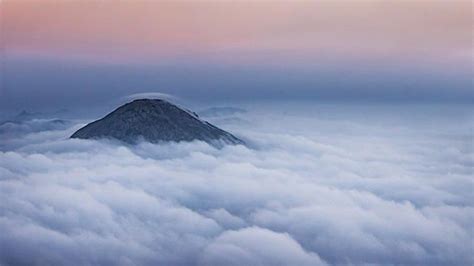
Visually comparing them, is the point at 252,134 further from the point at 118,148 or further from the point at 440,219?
the point at 440,219

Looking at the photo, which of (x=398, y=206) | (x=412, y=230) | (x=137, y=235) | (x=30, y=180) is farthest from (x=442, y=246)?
(x=30, y=180)

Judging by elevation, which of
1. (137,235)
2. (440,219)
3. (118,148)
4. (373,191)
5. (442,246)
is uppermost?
(118,148)

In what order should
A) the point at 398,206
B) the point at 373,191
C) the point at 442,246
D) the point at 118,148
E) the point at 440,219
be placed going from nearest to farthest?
the point at 442,246
the point at 440,219
the point at 398,206
the point at 373,191
the point at 118,148

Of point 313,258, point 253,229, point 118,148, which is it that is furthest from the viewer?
point 118,148

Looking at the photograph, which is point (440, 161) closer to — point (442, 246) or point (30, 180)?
point (442, 246)

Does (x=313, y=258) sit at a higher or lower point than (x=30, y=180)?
lower

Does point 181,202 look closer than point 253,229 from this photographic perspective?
No

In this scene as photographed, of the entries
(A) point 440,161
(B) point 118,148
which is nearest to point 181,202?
(B) point 118,148
